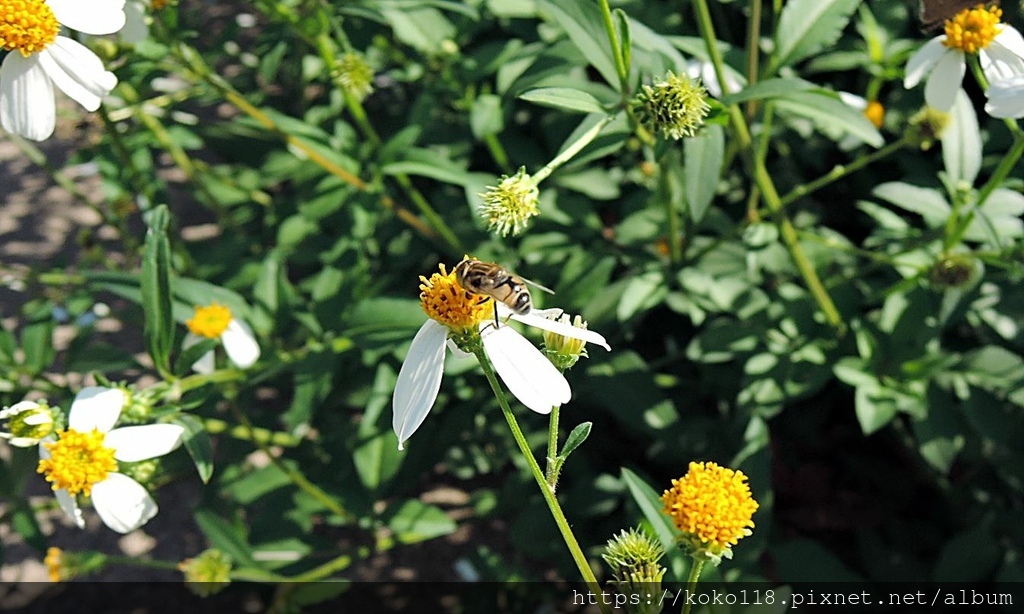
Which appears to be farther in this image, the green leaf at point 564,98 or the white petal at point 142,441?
the white petal at point 142,441

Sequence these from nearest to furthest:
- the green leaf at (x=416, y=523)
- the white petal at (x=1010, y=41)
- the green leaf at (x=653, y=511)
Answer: the green leaf at (x=653, y=511)
the white petal at (x=1010, y=41)
the green leaf at (x=416, y=523)

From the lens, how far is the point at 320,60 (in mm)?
3049

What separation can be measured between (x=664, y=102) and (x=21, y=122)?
1.32 m

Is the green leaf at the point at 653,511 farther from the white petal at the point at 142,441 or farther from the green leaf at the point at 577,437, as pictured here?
the white petal at the point at 142,441

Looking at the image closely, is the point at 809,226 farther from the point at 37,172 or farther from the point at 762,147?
the point at 37,172

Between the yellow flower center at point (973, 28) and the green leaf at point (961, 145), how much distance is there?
0.36 meters

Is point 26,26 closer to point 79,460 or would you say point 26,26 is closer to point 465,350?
point 79,460

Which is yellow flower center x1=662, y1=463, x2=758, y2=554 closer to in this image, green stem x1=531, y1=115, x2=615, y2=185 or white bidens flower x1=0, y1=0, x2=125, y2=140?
green stem x1=531, y1=115, x2=615, y2=185

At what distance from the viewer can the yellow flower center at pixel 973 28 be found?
1937 millimetres

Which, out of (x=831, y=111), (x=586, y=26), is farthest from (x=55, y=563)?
(x=831, y=111)

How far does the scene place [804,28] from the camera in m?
2.14

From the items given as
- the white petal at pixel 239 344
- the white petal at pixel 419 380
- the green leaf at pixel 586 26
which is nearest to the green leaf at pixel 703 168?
the green leaf at pixel 586 26

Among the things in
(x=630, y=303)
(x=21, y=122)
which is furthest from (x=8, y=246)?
(x=630, y=303)

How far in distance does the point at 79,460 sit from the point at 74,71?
0.81 meters
